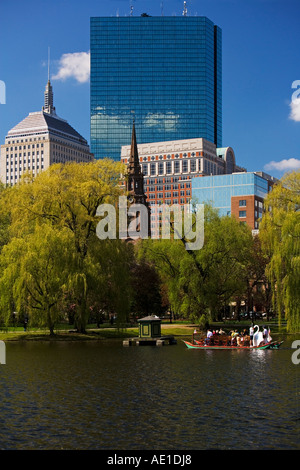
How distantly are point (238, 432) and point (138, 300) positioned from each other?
71.4 metres

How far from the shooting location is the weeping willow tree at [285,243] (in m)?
61.9

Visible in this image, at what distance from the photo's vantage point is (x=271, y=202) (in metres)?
66.0

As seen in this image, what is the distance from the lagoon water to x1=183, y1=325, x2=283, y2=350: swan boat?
5.74 m

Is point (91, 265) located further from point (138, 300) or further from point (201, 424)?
point (201, 424)

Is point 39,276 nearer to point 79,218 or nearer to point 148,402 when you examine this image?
point 79,218

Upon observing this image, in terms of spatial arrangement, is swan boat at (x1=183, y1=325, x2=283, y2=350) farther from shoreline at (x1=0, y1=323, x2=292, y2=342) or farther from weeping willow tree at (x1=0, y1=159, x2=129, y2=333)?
shoreline at (x1=0, y1=323, x2=292, y2=342)

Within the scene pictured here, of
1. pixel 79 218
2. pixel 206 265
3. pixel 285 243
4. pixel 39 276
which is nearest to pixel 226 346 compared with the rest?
pixel 285 243

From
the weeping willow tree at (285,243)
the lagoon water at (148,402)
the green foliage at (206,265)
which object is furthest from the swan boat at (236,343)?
the green foliage at (206,265)

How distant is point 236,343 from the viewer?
58094 mm

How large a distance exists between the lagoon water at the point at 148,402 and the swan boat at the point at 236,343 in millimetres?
5745

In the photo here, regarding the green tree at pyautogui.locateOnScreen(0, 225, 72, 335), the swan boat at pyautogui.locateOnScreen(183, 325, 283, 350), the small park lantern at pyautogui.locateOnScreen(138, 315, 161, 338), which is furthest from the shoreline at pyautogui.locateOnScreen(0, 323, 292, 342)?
the swan boat at pyautogui.locateOnScreen(183, 325, 283, 350)
